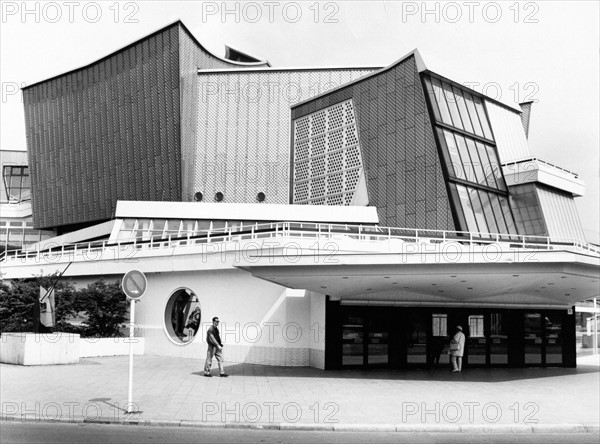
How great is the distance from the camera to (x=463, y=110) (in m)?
36.8

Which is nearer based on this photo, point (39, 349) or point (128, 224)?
point (39, 349)

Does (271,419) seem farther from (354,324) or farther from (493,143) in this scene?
(493,143)

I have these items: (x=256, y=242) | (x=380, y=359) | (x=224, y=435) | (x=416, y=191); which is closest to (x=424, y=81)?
(x=416, y=191)

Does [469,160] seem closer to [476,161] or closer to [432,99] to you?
[476,161]

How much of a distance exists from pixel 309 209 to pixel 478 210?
9.02m

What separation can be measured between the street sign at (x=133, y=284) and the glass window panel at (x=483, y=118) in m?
29.3

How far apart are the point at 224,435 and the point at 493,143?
1235 inches

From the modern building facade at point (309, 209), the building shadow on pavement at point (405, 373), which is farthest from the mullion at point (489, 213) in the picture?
the building shadow on pavement at point (405, 373)

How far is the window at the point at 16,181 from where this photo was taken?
3174 inches

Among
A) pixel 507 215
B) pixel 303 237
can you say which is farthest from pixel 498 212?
pixel 303 237

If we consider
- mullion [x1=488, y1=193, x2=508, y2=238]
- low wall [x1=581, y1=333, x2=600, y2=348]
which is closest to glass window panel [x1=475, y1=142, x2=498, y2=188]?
Answer: mullion [x1=488, y1=193, x2=508, y2=238]

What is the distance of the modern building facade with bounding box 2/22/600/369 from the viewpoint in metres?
20.2

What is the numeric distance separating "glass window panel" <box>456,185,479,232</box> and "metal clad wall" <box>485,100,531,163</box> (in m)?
6.23

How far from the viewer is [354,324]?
20.5 meters
